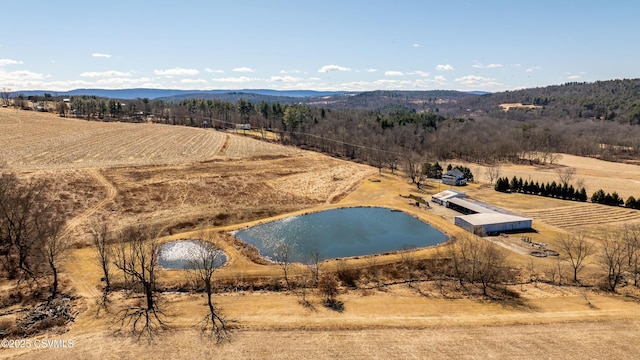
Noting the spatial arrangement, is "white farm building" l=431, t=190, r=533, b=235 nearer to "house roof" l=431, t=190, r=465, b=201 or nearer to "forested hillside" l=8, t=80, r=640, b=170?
"house roof" l=431, t=190, r=465, b=201

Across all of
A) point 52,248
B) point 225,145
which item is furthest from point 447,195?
point 225,145

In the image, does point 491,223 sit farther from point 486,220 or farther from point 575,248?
point 575,248

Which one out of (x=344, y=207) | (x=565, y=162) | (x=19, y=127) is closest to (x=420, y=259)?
(x=344, y=207)

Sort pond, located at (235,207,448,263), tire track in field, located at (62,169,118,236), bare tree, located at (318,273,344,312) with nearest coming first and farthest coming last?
bare tree, located at (318,273,344,312) < pond, located at (235,207,448,263) < tire track in field, located at (62,169,118,236)

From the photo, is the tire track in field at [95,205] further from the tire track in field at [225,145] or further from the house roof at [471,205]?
the house roof at [471,205]

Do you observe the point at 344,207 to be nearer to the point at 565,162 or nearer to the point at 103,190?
the point at 103,190

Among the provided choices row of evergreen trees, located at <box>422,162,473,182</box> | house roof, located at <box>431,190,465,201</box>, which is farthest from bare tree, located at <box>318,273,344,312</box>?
row of evergreen trees, located at <box>422,162,473,182</box>
